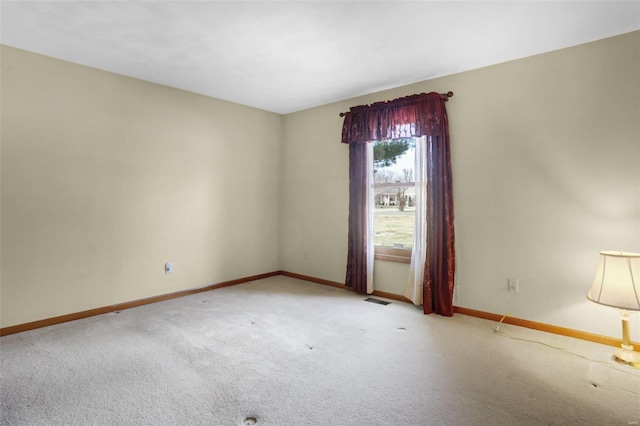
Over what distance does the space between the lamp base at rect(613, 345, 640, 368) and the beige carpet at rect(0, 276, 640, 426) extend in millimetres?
77

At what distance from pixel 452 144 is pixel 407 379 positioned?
8.00 ft

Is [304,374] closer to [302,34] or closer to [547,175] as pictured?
[302,34]

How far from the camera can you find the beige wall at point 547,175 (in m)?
2.63

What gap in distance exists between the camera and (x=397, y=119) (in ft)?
12.3

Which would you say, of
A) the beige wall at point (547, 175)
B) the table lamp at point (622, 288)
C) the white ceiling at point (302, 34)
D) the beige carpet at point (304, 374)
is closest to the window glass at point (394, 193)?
the beige wall at point (547, 175)

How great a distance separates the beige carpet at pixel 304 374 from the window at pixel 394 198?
98 centimetres

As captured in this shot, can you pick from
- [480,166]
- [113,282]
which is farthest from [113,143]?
[480,166]

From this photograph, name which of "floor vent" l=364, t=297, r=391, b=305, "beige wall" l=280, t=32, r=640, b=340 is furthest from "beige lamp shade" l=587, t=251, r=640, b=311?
"floor vent" l=364, t=297, r=391, b=305

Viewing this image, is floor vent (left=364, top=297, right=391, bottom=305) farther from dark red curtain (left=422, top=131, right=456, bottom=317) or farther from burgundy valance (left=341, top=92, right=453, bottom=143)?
burgundy valance (left=341, top=92, right=453, bottom=143)

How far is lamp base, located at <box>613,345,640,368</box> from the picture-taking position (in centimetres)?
233

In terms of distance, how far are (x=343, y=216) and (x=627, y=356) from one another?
3.02 metres

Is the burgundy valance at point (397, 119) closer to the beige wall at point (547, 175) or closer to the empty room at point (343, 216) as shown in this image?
the empty room at point (343, 216)

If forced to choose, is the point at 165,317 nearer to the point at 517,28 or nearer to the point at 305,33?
the point at 305,33

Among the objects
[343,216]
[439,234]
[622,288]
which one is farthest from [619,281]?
[343,216]
